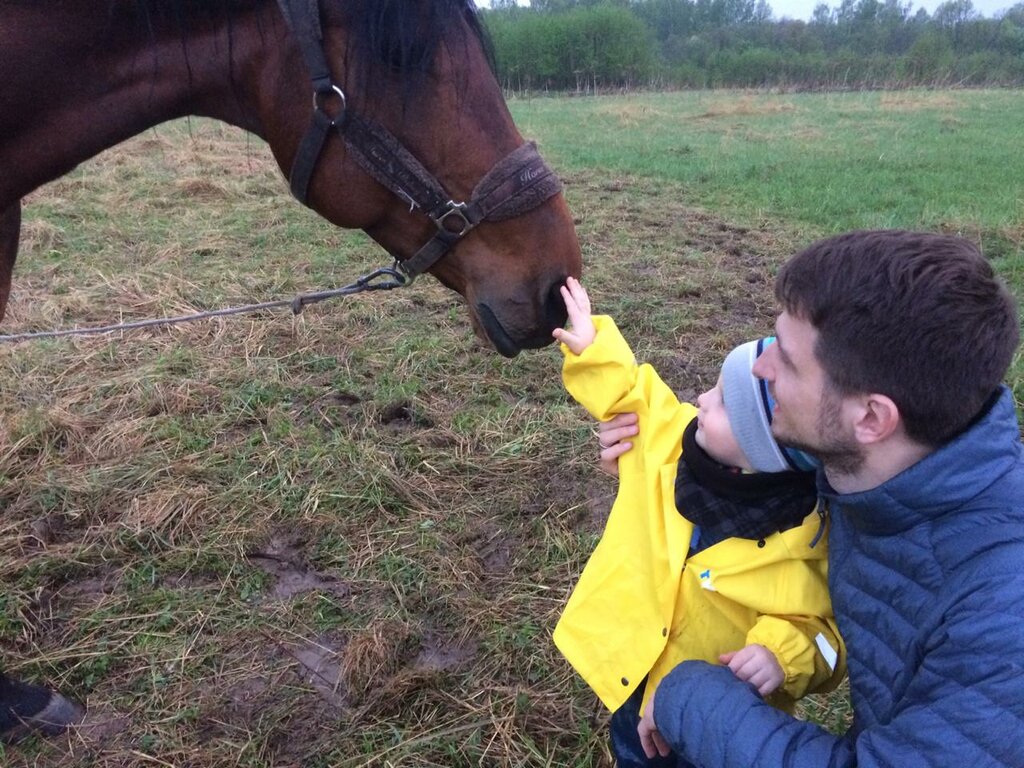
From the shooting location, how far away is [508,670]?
2014 millimetres

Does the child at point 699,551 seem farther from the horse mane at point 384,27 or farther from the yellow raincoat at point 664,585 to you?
the horse mane at point 384,27

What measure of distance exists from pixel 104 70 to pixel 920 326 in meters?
1.67

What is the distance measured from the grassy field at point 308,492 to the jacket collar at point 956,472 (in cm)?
113

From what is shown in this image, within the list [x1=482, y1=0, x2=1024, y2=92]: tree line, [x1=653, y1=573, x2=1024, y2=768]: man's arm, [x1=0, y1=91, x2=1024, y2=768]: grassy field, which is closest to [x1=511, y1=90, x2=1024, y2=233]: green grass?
[x1=0, y1=91, x2=1024, y2=768]: grassy field

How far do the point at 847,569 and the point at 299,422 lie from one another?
2.58 metres

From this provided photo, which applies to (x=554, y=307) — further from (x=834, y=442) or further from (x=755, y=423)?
(x=834, y=442)

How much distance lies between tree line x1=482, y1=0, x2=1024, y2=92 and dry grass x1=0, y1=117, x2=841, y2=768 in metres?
18.8

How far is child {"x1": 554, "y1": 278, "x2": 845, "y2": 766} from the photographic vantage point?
3.85 feet

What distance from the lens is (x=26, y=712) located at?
1824 millimetres

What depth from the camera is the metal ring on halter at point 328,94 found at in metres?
1.57

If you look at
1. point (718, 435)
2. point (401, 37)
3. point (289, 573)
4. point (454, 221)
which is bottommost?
point (289, 573)

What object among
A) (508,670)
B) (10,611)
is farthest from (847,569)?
(10,611)

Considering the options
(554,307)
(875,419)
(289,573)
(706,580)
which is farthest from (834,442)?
(289,573)

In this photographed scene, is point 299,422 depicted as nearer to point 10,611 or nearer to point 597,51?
point 10,611
